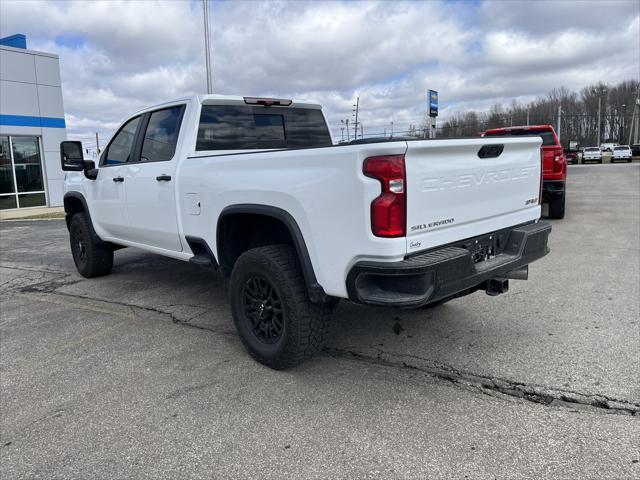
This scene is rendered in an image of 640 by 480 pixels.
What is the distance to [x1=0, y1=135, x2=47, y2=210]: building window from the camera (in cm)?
1808

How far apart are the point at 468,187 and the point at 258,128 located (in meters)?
2.45

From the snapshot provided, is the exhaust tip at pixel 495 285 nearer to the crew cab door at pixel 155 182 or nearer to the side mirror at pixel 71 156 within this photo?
the crew cab door at pixel 155 182

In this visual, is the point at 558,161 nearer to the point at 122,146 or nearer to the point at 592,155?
the point at 122,146

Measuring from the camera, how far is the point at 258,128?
501 centimetres

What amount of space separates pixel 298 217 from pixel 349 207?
457 millimetres

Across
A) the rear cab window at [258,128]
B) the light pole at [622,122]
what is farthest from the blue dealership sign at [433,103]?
the light pole at [622,122]

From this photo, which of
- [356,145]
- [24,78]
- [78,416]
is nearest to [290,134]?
[356,145]

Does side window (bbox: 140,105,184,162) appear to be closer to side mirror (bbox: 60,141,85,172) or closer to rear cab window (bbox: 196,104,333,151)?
rear cab window (bbox: 196,104,333,151)

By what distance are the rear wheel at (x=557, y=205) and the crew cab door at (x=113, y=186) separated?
868cm

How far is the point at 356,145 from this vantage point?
281cm

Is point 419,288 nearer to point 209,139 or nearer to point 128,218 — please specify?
point 209,139

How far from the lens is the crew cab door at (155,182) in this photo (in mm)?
4574

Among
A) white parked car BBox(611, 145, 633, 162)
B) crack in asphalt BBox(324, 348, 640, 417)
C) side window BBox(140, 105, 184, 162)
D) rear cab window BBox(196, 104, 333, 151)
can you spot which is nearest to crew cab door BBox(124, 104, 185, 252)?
side window BBox(140, 105, 184, 162)

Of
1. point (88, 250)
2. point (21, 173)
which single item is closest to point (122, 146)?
point (88, 250)
